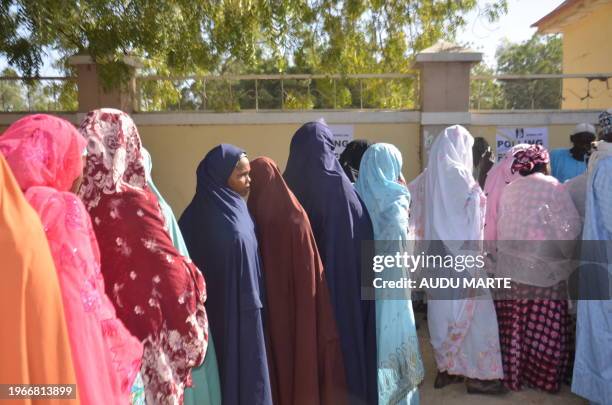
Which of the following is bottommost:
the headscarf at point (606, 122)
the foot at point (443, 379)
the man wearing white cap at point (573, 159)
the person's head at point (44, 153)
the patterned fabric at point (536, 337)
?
the foot at point (443, 379)

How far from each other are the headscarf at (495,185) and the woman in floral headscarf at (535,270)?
1.13ft

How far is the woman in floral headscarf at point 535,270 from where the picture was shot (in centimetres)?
371

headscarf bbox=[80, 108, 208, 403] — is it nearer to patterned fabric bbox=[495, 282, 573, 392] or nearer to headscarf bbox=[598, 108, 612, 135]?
patterned fabric bbox=[495, 282, 573, 392]

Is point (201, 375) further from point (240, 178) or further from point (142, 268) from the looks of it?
point (240, 178)

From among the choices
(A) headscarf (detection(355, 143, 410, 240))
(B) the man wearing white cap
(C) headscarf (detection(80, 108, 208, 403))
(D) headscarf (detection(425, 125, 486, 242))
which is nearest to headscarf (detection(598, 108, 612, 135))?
(D) headscarf (detection(425, 125, 486, 242))

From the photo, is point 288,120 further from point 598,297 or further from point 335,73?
point 598,297

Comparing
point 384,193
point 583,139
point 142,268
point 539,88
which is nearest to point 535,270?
point 384,193

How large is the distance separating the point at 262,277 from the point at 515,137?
445 cm

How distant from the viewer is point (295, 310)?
2768 millimetres

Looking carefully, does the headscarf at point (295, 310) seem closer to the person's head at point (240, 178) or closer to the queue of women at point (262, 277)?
the queue of women at point (262, 277)

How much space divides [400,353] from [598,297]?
135 cm

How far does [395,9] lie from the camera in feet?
25.2

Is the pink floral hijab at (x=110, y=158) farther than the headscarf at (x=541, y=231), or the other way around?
the headscarf at (x=541, y=231)

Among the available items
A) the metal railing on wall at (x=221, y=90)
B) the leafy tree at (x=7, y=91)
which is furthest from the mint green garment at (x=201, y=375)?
the leafy tree at (x=7, y=91)
